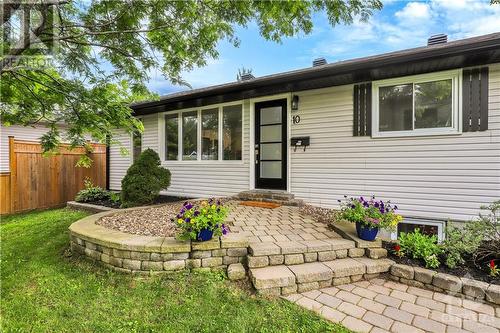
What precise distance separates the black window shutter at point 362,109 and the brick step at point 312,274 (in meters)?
2.64

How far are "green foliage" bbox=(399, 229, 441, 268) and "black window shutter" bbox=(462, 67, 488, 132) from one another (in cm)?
217

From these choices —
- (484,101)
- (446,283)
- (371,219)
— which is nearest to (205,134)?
(371,219)

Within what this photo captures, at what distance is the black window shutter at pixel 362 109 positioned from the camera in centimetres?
484

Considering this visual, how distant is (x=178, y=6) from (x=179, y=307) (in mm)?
3504

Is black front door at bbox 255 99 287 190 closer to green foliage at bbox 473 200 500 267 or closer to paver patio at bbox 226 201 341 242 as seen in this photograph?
paver patio at bbox 226 201 341 242

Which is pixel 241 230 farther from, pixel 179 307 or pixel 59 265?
pixel 59 265

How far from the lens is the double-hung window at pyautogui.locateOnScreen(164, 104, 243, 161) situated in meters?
6.56

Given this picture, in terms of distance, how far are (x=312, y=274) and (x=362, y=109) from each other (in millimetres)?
3433

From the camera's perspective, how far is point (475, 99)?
158 inches

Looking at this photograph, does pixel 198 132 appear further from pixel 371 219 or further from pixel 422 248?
pixel 422 248

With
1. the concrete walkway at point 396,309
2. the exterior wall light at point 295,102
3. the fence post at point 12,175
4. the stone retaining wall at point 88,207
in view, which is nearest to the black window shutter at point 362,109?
the exterior wall light at point 295,102

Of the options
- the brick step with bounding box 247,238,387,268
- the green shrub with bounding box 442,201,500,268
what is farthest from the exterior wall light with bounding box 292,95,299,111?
the green shrub with bounding box 442,201,500,268

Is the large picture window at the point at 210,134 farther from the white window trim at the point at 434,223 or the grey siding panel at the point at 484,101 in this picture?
the grey siding panel at the point at 484,101

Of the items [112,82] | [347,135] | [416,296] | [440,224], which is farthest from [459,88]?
[112,82]
